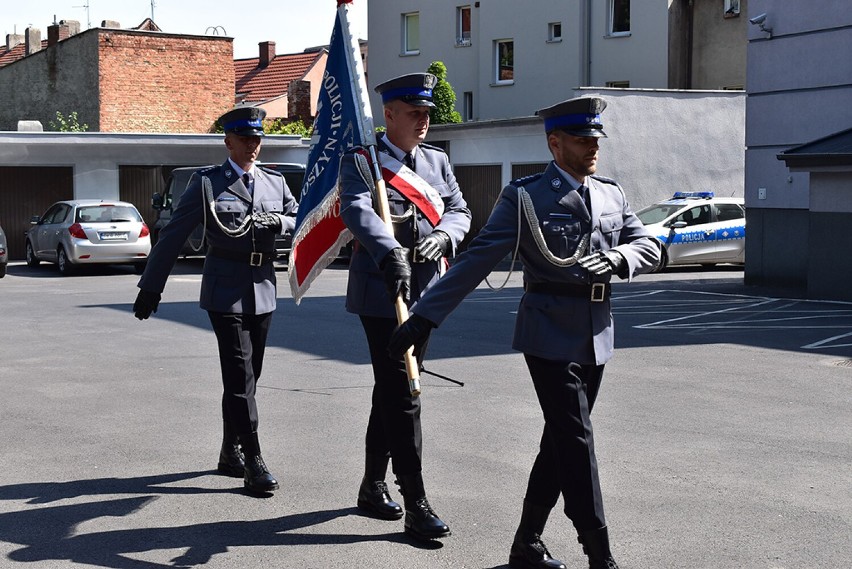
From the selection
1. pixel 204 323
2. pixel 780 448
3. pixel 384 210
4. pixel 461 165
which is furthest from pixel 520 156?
pixel 384 210

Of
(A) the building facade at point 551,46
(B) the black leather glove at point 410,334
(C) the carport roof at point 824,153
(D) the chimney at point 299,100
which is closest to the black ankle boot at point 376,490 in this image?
(B) the black leather glove at point 410,334

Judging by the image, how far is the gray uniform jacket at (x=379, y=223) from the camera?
574 centimetres

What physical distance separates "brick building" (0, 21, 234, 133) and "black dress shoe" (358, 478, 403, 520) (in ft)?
125

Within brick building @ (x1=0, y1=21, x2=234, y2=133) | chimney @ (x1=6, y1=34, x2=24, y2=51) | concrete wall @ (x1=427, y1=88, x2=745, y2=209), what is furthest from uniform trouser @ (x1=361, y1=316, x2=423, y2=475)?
chimney @ (x1=6, y1=34, x2=24, y2=51)

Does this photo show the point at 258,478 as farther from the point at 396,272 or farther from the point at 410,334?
the point at 410,334

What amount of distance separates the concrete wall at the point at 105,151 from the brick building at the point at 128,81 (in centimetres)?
1061

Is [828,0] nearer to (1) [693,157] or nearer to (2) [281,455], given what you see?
(1) [693,157]

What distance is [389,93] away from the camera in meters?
5.82

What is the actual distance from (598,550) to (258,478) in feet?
7.41

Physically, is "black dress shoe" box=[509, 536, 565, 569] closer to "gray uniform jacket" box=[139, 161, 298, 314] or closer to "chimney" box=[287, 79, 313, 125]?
"gray uniform jacket" box=[139, 161, 298, 314]

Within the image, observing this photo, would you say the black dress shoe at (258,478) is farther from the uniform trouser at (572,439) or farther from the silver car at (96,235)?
the silver car at (96,235)

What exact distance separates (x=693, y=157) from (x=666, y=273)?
6108mm

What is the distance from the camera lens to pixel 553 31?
42875 mm

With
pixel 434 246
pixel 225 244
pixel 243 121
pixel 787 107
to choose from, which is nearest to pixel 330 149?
pixel 243 121
